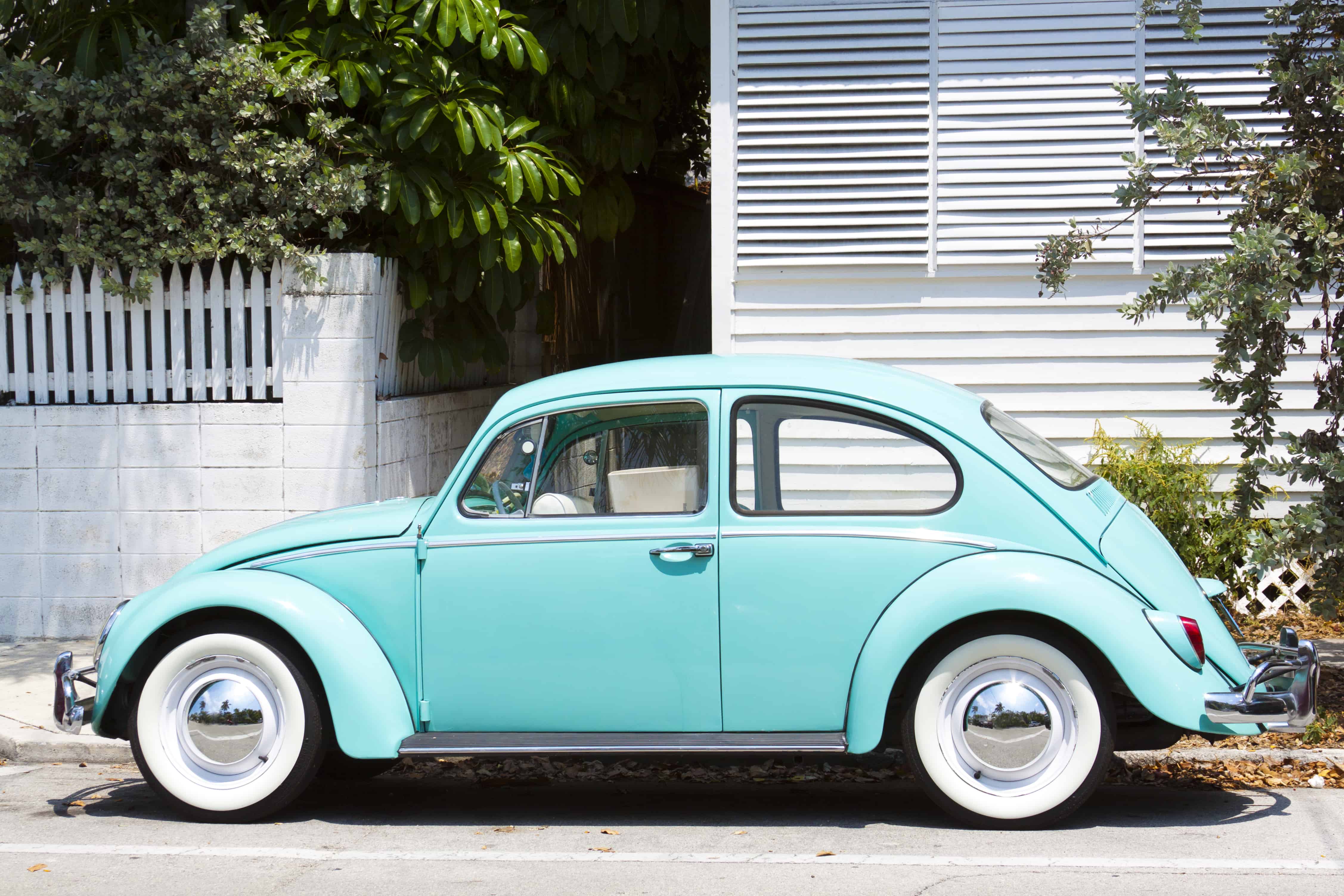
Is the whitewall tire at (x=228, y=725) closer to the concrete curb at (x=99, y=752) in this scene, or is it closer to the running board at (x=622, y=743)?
the running board at (x=622, y=743)

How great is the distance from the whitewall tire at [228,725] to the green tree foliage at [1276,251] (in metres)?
4.11

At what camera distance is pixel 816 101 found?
28.6 feet

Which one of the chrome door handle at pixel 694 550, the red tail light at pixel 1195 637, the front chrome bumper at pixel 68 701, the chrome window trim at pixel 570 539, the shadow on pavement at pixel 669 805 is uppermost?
the chrome window trim at pixel 570 539

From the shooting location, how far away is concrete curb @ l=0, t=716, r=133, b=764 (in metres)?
6.15

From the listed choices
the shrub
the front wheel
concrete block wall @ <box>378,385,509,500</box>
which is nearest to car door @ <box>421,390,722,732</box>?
the front wheel

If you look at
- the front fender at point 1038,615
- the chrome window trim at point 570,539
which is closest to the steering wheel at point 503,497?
the chrome window trim at point 570,539

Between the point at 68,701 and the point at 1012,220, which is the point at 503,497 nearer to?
the point at 68,701

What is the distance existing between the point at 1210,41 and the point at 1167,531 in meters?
3.23

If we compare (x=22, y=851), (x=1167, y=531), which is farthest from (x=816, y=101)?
(x=22, y=851)

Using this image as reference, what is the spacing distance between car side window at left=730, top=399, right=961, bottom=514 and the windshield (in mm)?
317

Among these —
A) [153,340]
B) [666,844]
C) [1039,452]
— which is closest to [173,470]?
[153,340]

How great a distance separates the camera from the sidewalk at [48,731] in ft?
18.8

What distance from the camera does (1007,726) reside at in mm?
4707

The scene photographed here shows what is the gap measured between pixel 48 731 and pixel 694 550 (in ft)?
11.9
